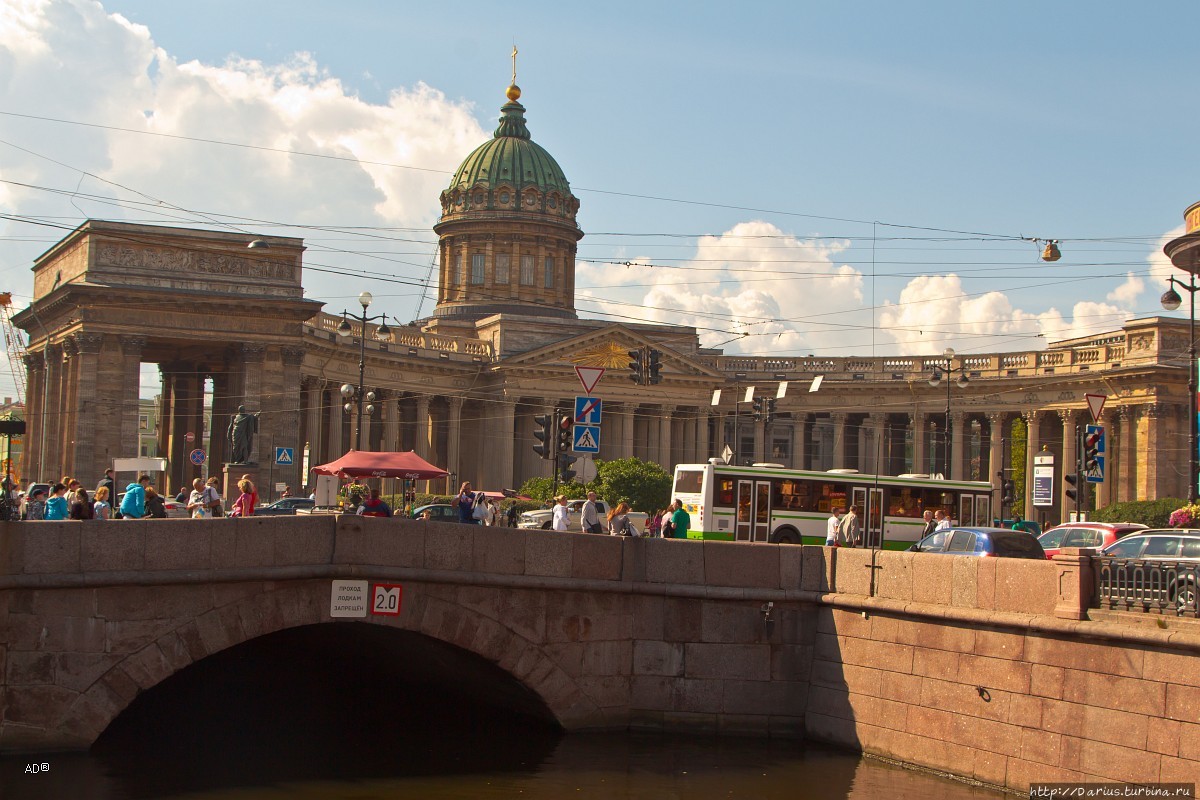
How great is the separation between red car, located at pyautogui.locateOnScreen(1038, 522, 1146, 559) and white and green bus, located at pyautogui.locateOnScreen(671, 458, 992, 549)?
327 inches

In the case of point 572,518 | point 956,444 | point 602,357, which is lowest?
point 572,518

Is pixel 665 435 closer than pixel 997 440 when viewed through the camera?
No

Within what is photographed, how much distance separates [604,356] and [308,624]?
213 feet

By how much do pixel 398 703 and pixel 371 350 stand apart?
1928 inches

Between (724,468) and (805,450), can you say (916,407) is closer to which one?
(805,450)

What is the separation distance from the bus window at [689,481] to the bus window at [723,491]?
485mm

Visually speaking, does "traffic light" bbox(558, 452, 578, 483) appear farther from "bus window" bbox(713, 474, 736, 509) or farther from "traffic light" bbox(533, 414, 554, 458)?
"bus window" bbox(713, 474, 736, 509)

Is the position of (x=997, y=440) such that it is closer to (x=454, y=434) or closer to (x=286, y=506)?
(x=454, y=434)

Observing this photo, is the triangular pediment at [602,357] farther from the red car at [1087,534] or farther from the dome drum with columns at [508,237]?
the red car at [1087,534]

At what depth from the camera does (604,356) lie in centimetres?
8675

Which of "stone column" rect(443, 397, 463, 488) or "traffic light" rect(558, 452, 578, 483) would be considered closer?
"traffic light" rect(558, 452, 578, 483)

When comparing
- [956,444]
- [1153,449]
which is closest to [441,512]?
[1153,449]

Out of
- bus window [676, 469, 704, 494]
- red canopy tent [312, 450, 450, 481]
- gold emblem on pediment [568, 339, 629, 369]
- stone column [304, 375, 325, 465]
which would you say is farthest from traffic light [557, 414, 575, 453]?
gold emblem on pediment [568, 339, 629, 369]

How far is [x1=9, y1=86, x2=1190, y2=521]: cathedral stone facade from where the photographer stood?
57062 mm
